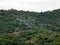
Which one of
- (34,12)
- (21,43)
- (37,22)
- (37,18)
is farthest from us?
(34,12)

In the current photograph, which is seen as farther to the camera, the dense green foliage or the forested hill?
the forested hill

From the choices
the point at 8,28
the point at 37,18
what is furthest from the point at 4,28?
the point at 37,18

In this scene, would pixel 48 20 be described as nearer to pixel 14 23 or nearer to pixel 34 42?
pixel 14 23

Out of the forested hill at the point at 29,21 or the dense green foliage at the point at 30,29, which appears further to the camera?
the forested hill at the point at 29,21

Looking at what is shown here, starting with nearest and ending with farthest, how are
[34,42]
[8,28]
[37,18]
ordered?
[34,42], [8,28], [37,18]

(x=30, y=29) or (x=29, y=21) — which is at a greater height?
(x=29, y=21)

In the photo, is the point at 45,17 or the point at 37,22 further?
the point at 45,17
